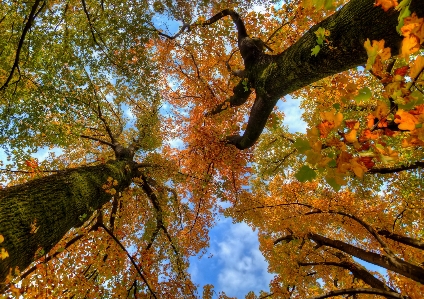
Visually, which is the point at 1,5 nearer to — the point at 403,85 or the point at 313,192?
the point at 403,85

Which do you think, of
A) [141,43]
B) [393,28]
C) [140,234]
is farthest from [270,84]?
[140,234]

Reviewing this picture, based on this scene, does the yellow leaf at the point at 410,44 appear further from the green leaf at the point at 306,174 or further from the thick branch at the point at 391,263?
the thick branch at the point at 391,263

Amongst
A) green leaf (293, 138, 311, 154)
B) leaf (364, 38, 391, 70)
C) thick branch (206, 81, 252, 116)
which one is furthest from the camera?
thick branch (206, 81, 252, 116)

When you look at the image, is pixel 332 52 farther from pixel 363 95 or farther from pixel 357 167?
pixel 357 167

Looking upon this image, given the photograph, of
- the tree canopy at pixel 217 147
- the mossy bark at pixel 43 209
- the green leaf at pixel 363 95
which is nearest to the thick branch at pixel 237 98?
the tree canopy at pixel 217 147

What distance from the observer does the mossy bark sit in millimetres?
3531

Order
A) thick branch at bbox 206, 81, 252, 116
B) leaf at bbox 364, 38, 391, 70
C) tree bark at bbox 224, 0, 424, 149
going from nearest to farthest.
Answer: leaf at bbox 364, 38, 391, 70 < tree bark at bbox 224, 0, 424, 149 < thick branch at bbox 206, 81, 252, 116

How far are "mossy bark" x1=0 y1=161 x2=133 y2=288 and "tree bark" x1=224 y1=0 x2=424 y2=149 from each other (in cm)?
432

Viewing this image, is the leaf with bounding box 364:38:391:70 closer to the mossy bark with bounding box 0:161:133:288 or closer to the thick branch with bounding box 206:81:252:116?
the mossy bark with bounding box 0:161:133:288

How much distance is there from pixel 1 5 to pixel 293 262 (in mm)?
9538

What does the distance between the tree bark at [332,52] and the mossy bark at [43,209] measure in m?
4.32

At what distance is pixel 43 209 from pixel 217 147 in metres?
5.55

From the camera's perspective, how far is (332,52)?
3.62 metres

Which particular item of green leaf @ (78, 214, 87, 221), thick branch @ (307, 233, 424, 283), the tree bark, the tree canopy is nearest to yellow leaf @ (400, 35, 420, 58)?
the tree canopy
